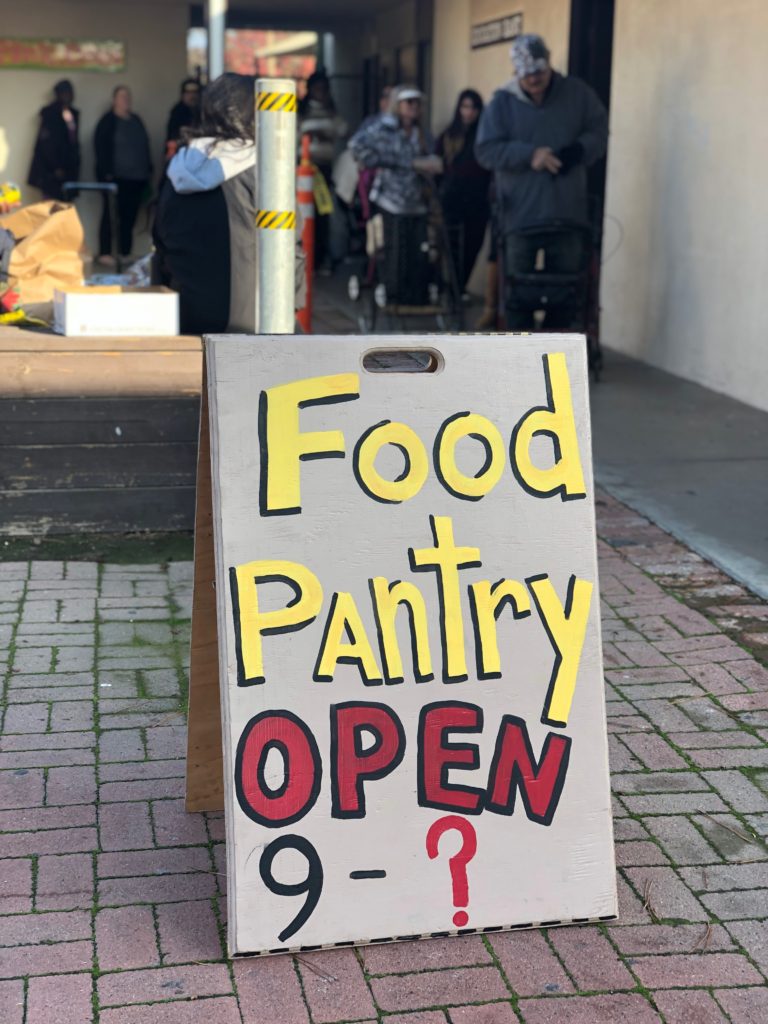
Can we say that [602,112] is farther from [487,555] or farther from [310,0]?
[310,0]

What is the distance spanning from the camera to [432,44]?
15.8 metres

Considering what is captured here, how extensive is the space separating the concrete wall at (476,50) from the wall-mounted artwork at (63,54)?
383cm

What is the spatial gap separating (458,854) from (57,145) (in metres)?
14.1

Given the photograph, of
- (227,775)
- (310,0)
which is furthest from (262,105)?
(310,0)

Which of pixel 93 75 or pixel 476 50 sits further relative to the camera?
pixel 93 75

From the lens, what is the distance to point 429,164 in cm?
1187

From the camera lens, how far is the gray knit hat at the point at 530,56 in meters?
8.56

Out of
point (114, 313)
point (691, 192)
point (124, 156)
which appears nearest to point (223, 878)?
point (114, 313)

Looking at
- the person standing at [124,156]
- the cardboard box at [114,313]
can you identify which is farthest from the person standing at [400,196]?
the person standing at [124,156]

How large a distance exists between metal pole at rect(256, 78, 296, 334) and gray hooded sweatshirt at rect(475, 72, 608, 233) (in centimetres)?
360

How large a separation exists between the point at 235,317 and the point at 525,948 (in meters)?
3.79

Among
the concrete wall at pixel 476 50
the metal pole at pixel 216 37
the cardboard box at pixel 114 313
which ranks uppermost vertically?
the concrete wall at pixel 476 50

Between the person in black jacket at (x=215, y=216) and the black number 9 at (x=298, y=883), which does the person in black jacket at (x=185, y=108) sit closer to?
the person in black jacket at (x=215, y=216)

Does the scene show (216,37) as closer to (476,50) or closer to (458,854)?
(458,854)
